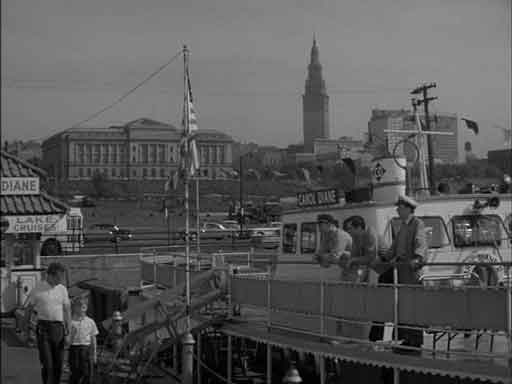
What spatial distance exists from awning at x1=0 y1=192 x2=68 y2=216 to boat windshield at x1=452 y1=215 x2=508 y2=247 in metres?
5.99

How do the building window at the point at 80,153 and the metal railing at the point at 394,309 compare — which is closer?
the metal railing at the point at 394,309

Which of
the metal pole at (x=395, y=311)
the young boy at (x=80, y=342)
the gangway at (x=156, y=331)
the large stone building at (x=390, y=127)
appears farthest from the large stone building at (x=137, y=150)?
the metal pole at (x=395, y=311)

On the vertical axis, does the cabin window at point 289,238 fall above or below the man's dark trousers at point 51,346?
above

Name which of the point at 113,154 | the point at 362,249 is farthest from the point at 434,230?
the point at 113,154

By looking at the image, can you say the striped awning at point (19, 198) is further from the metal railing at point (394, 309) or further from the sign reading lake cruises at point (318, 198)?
the sign reading lake cruises at point (318, 198)

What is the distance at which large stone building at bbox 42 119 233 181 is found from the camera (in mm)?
33406

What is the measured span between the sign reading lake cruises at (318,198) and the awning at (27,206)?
4.17 meters

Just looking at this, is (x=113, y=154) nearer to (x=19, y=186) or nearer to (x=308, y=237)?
(x=308, y=237)

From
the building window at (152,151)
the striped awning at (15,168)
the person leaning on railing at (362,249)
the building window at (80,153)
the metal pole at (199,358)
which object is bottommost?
the metal pole at (199,358)

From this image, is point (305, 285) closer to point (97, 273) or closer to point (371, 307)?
point (371, 307)

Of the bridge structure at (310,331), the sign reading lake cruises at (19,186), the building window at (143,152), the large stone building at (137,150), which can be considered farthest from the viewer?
the building window at (143,152)

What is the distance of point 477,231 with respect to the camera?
12.2m

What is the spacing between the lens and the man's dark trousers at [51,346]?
10594 millimetres

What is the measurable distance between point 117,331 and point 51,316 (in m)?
3.28
